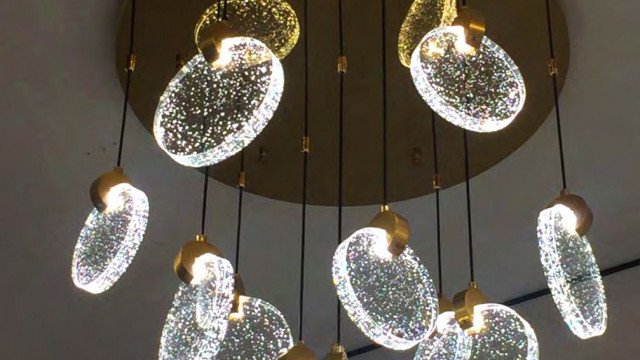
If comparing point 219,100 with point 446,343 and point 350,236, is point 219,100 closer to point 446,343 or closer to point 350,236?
point 350,236

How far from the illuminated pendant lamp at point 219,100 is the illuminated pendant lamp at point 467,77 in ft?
0.84

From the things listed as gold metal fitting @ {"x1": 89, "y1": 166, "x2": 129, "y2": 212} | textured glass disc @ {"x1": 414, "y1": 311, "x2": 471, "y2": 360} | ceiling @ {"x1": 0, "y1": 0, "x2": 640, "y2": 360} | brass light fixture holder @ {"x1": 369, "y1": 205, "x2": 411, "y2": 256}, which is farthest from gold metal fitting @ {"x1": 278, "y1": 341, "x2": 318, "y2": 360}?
ceiling @ {"x1": 0, "y1": 0, "x2": 640, "y2": 360}

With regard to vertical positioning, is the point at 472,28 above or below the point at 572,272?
above

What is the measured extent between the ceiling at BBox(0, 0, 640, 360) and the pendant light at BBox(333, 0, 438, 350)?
3.87 ft

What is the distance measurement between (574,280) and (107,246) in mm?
870

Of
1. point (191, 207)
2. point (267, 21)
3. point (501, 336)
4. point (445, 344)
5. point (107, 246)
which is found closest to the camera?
point (107, 246)

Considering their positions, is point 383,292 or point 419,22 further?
point 419,22

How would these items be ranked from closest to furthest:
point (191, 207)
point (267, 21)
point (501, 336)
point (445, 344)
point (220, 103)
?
point (220, 103) < point (501, 336) < point (445, 344) < point (267, 21) < point (191, 207)

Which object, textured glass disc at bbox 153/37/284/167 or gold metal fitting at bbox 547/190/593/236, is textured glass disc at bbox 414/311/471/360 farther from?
textured glass disc at bbox 153/37/284/167

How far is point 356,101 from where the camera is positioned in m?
3.00

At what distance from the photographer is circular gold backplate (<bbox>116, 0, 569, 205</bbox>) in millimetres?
2758

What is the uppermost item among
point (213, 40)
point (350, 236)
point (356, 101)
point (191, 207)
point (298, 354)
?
point (356, 101)

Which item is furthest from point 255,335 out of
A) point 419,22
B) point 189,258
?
point 419,22

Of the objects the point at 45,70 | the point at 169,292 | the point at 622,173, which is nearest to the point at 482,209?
the point at 622,173
